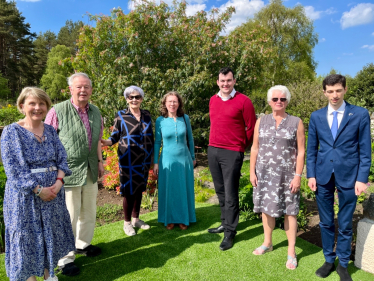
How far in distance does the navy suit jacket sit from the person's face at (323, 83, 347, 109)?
0.30 feet

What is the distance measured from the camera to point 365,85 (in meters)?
14.2

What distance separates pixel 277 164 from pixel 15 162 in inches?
102

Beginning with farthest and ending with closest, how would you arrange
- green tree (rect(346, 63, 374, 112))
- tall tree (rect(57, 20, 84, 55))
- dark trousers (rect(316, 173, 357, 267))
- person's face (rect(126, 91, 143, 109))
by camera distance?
tall tree (rect(57, 20, 84, 55)) < green tree (rect(346, 63, 374, 112)) < person's face (rect(126, 91, 143, 109)) < dark trousers (rect(316, 173, 357, 267))

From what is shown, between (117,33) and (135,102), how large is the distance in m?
4.96

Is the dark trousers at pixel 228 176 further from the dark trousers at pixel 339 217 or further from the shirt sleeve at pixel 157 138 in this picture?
the dark trousers at pixel 339 217

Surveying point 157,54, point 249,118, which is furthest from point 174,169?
point 157,54

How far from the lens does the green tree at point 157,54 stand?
721 cm

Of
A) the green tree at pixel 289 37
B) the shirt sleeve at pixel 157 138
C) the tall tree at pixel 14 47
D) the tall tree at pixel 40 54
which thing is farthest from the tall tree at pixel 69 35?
the shirt sleeve at pixel 157 138

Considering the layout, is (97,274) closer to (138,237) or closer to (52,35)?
(138,237)

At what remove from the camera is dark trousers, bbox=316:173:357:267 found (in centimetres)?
263

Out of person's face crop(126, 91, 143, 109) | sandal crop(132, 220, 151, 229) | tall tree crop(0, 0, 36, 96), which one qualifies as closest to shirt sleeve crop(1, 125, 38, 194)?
person's face crop(126, 91, 143, 109)

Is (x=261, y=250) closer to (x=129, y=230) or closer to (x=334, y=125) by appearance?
(x=334, y=125)

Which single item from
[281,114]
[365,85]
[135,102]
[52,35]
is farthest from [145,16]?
[52,35]

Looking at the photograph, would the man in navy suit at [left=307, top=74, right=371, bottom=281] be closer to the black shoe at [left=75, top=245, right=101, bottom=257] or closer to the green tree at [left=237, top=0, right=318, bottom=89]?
the black shoe at [left=75, top=245, right=101, bottom=257]
